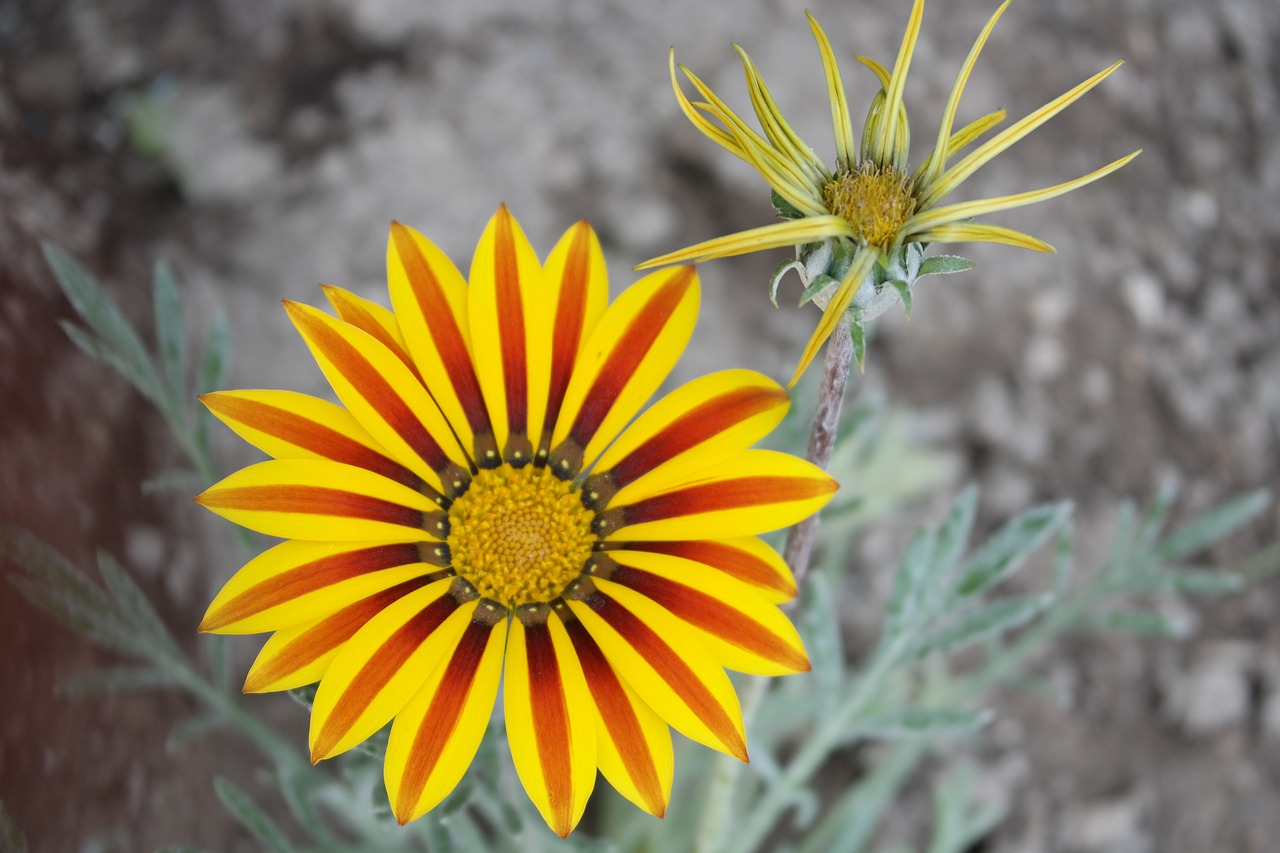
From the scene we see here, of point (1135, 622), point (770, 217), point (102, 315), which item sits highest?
point (770, 217)

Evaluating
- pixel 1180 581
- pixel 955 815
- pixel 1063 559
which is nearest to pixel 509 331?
pixel 1063 559

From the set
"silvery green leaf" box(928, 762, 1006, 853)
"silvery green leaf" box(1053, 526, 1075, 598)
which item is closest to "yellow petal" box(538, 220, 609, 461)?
"silvery green leaf" box(1053, 526, 1075, 598)

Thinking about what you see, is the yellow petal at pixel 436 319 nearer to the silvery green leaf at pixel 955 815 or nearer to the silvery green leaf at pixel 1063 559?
the silvery green leaf at pixel 1063 559

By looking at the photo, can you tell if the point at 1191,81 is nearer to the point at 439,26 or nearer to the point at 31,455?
the point at 439,26

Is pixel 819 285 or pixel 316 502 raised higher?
pixel 819 285

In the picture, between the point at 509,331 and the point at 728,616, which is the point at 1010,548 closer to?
the point at 728,616

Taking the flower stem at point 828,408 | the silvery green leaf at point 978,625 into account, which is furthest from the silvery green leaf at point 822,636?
the flower stem at point 828,408

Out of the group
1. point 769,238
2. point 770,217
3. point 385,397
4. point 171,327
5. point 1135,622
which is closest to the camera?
point 769,238

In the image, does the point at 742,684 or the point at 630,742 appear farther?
the point at 742,684
